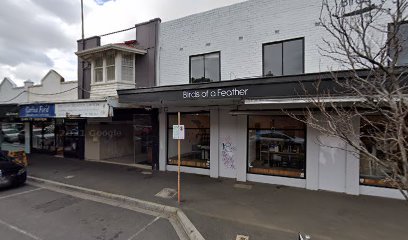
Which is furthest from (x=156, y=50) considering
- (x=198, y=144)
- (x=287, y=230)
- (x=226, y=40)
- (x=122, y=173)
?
(x=287, y=230)

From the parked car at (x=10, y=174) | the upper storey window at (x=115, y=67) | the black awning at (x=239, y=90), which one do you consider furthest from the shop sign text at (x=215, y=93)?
the parked car at (x=10, y=174)

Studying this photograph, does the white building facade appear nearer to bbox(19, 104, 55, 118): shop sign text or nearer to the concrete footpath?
the concrete footpath

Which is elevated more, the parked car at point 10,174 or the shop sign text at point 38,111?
the shop sign text at point 38,111

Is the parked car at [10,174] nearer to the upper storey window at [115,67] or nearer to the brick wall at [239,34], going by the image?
the upper storey window at [115,67]

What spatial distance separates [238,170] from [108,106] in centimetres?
620

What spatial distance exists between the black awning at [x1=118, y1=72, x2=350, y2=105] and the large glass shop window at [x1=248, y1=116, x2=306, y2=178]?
8.45 feet

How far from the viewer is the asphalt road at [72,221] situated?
230 inches

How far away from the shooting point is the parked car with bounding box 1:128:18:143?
1923 cm

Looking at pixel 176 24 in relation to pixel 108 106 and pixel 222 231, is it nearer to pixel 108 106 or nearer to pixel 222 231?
pixel 108 106

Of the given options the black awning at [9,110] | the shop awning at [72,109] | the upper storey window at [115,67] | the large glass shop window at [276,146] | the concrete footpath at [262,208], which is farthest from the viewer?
the black awning at [9,110]

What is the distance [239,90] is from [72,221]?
20.2ft

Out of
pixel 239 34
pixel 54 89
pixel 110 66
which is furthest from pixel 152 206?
pixel 54 89

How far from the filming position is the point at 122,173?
38.3 ft

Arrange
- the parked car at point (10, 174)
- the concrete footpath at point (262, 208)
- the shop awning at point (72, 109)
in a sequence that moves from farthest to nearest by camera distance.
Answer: the shop awning at point (72, 109) → the parked car at point (10, 174) → the concrete footpath at point (262, 208)
